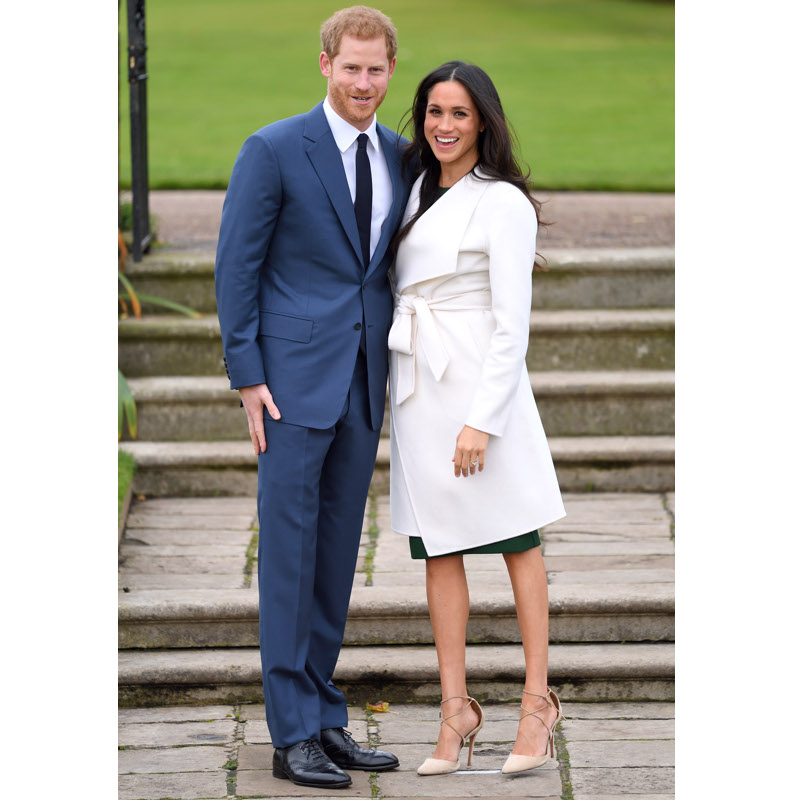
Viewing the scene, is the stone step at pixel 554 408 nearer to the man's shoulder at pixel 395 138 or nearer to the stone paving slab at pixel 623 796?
the man's shoulder at pixel 395 138

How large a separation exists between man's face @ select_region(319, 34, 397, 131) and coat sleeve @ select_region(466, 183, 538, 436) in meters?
0.36

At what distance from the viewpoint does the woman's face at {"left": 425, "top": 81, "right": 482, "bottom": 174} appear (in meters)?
2.96

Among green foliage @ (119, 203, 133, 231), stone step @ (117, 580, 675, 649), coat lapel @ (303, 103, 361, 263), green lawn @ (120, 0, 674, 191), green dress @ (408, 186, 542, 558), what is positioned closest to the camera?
coat lapel @ (303, 103, 361, 263)

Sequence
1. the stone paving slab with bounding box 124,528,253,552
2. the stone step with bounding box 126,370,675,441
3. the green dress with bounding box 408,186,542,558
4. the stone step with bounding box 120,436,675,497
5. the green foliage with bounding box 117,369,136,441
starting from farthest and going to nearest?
1. the stone step with bounding box 126,370,675,441
2. the stone step with bounding box 120,436,675,497
3. the green foliage with bounding box 117,369,136,441
4. the stone paving slab with bounding box 124,528,253,552
5. the green dress with bounding box 408,186,542,558

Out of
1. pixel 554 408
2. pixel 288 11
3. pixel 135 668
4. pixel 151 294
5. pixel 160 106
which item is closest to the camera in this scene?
pixel 135 668

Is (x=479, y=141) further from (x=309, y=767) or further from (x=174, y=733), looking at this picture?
(x=174, y=733)

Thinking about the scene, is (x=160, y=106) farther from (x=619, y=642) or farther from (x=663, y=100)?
(x=619, y=642)

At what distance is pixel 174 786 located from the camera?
123 inches

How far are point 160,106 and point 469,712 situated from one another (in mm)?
9906

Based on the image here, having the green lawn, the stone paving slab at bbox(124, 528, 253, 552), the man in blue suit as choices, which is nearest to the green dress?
the man in blue suit

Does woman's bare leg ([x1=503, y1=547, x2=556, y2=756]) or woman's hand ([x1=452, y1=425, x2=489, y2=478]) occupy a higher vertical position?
woman's hand ([x1=452, y1=425, x2=489, y2=478])

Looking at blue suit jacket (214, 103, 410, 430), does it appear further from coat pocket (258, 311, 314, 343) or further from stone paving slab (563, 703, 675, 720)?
stone paving slab (563, 703, 675, 720)

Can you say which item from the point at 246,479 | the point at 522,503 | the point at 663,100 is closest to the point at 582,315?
the point at 246,479

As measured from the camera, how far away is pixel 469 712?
3162 mm
